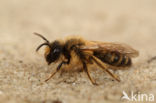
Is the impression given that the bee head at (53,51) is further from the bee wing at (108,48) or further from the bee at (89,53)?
the bee wing at (108,48)

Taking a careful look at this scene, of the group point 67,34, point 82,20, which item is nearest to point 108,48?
point 67,34

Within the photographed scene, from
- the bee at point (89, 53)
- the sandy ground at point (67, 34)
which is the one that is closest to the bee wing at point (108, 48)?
the bee at point (89, 53)

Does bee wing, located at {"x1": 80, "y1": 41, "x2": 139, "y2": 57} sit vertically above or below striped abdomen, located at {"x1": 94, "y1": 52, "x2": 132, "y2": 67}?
above

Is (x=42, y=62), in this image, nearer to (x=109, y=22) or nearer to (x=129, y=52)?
(x=129, y=52)

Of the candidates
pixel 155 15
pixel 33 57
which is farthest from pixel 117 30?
pixel 33 57

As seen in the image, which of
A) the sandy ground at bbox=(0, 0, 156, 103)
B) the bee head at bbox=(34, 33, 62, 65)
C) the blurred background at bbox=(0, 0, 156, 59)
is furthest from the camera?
the blurred background at bbox=(0, 0, 156, 59)

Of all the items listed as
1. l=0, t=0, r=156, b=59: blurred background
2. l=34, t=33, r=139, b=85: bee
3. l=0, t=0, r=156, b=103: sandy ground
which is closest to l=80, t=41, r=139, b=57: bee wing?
l=34, t=33, r=139, b=85: bee

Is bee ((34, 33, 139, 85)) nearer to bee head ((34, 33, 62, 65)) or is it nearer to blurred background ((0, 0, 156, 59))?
bee head ((34, 33, 62, 65))
